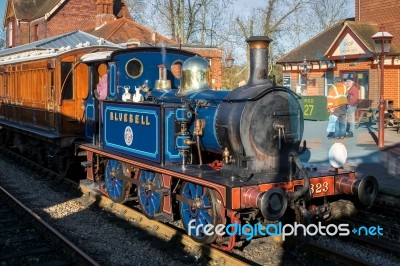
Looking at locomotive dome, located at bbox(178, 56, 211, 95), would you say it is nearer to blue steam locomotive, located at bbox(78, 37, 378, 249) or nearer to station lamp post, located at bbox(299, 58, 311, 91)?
blue steam locomotive, located at bbox(78, 37, 378, 249)

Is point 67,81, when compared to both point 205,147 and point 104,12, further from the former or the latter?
point 104,12

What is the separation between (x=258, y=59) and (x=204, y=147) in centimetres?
153

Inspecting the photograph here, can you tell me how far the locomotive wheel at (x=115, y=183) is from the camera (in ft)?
28.3

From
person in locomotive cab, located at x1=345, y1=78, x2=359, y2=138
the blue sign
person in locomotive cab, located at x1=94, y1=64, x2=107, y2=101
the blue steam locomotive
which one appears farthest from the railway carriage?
person in locomotive cab, located at x1=345, y1=78, x2=359, y2=138

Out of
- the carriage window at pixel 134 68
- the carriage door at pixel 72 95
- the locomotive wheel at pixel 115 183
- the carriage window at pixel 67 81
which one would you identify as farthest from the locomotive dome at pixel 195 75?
the carriage window at pixel 67 81

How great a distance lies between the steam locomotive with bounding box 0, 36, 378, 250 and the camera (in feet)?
20.5

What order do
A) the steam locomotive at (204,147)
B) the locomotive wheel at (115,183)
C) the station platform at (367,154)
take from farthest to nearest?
the station platform at (367,154) < the locomotive wheel at (115,183) < the steam locomotive at (204,147)

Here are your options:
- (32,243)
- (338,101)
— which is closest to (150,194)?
(32,243)

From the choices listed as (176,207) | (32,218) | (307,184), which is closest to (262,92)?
(307,184)

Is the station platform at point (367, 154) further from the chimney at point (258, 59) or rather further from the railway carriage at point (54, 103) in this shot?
the railway carriage at point (54, 103)

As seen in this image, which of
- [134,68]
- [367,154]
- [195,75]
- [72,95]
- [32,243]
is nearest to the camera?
[32,243]

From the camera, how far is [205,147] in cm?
720

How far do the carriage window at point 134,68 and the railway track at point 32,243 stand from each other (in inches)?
111

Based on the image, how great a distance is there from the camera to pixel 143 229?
7.66 meters
